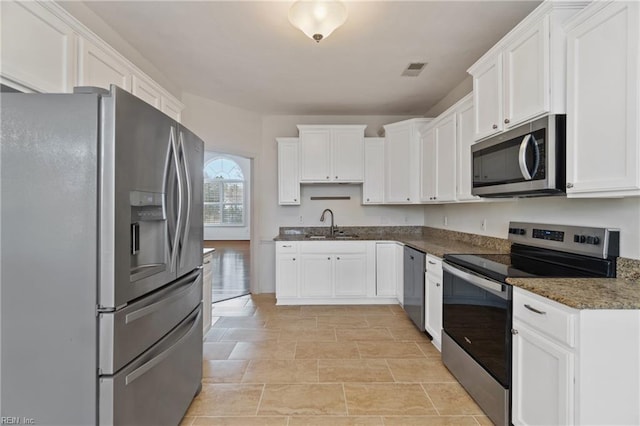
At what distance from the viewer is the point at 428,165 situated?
12.5 ft

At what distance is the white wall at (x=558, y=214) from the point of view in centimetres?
165

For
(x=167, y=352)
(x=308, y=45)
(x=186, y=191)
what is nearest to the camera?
(x=167, y=352)

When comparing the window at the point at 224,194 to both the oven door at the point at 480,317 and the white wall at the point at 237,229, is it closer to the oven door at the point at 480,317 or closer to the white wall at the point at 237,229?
the white wall at the point at 237,229

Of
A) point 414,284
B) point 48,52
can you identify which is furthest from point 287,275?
point 48,52

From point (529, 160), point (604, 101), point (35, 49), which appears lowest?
point (529, 160)

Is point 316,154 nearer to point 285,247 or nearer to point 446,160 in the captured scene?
point 285,247

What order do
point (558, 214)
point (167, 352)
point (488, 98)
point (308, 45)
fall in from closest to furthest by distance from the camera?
point (167, 352)
point (558, 214)
point (488, 98)
point (308, 45)

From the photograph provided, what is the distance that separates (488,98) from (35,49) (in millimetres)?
2775

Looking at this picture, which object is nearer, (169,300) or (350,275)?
(169,300)

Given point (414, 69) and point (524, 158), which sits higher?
point (414, 69)

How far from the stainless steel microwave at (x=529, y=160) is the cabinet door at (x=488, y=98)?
0.11 metres

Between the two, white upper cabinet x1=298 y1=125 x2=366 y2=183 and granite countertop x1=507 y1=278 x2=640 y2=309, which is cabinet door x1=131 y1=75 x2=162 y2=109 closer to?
white upper cabinet x1=298 y1=125 x2=366 y2=183

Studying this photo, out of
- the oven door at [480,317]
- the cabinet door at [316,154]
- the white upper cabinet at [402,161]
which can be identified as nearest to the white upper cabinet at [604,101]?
the oven door at [480,317]

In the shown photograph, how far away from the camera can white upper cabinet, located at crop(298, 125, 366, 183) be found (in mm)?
4523
